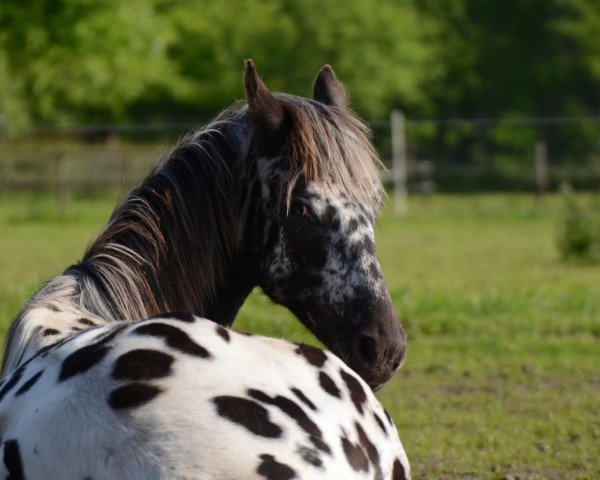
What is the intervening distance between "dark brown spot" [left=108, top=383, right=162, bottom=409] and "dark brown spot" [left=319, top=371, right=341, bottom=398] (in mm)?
414

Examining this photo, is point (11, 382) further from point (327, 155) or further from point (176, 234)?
point (327, 155)

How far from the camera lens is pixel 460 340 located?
7.69 metres

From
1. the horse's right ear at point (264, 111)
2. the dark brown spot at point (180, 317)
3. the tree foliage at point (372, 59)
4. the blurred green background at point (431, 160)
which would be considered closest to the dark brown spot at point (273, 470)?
the dark brown spot at point (180, 317)

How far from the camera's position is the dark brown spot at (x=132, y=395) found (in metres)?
2.23

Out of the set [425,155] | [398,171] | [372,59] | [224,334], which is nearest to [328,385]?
[224,334]

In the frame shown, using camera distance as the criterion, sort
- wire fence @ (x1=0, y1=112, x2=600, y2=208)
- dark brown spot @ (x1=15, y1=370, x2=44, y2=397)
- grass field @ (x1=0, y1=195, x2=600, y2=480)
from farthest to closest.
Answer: wire fence @ (x1=0, y1=112, x2=600, y2=208), grass field @ (x1=0, y1=195, x2=600, y2=480), dark brown spot @ (x1=15, y1=370, x2=44, y2=397)

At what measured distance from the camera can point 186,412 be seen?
86.5 inches

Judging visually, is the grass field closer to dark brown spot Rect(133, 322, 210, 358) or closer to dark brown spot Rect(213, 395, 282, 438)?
dark brown spot Rect(133, 322, 210, 358)

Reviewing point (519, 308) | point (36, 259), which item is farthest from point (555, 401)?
point (36, 259)

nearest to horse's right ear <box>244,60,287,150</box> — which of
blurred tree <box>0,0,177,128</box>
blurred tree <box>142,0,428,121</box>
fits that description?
blurred tree <box>0,0,177,128</box>

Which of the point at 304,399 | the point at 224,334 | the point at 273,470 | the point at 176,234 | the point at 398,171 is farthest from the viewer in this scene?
the point at 398,171

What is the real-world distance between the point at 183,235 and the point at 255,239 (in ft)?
0.74

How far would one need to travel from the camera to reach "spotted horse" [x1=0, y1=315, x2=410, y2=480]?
7.02 ft

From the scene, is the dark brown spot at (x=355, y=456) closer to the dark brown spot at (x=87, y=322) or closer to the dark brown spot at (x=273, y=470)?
the dark brown spot at (x=273, y=470)
